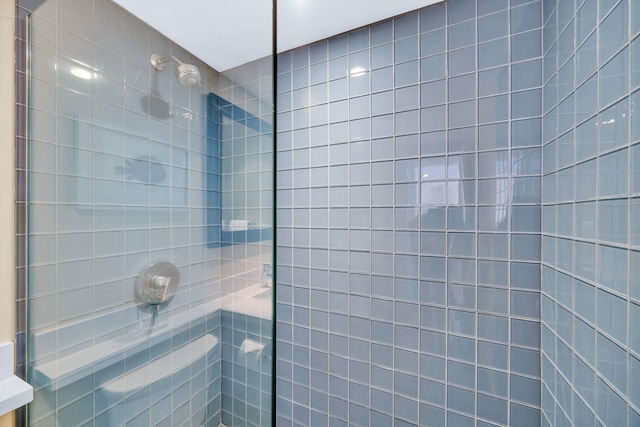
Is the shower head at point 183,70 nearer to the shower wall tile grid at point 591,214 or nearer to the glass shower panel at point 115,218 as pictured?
the glass shower panel at point 115,218

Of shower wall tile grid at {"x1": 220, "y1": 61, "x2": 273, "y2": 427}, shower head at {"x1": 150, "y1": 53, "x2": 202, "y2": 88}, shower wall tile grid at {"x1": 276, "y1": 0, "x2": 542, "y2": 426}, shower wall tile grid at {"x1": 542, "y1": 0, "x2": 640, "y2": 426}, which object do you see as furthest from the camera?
shower wall tile grid at {"x1": 276, "y1": 0, "x2": 542, "y2": 426}

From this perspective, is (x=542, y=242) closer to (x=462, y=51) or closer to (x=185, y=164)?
(x=462, y=51)

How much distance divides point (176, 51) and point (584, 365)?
139 centimetres

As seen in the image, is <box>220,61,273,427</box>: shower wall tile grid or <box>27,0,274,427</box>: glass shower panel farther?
<box>27,0,274,427</box>: glass shower panel

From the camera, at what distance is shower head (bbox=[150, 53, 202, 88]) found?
0.79 m

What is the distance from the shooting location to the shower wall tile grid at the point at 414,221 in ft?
3.28

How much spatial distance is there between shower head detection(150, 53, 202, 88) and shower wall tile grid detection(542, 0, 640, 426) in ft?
3.26

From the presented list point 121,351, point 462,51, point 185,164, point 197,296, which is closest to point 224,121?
point 185,164

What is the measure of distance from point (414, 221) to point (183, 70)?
0.97 meters

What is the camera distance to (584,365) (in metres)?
0.71

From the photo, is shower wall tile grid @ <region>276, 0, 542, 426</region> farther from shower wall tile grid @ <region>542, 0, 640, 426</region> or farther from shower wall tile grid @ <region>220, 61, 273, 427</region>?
shower wall tile grid @ <region>220, 61, 273, 427</region>

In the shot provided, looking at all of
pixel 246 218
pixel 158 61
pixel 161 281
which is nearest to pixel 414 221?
pixel 246 218

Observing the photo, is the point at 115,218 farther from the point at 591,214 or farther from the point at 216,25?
the point at 591,214

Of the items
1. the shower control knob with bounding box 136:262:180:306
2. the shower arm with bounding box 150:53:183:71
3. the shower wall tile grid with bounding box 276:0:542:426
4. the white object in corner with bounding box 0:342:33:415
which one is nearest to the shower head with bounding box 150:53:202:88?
the shower arm with bounding box 150:53:183:71
